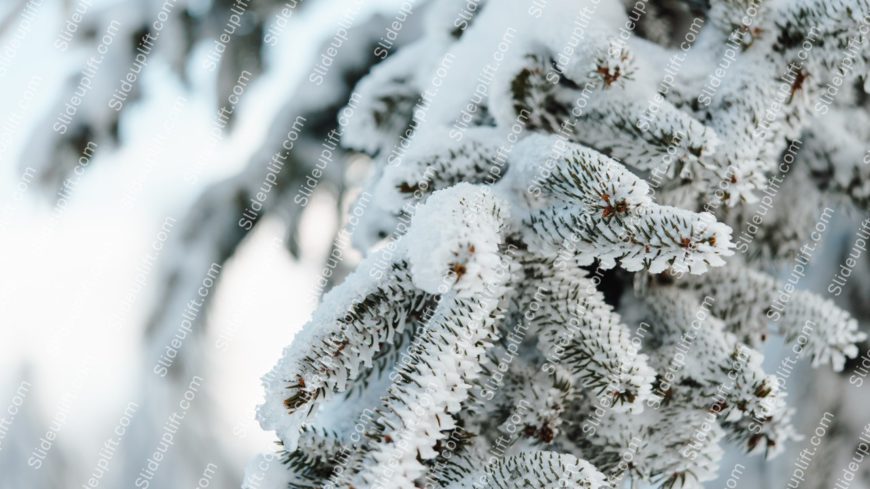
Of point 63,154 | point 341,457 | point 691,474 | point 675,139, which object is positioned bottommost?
point 63,154

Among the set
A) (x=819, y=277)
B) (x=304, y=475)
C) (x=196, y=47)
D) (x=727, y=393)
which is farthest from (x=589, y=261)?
(x=196, y=47)

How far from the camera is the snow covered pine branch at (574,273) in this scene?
636mm

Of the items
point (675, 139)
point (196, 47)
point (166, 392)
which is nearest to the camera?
point (675, 139)

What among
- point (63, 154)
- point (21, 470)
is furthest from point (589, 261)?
point (21, 470)

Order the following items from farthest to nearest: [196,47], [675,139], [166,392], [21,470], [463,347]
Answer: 1. [21,470]
2. [166,392]
3. [196,47]
4. [675,139]
5. [463,347]

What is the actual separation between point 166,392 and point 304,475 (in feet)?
6.04

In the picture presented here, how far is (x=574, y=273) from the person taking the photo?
30.6 inches

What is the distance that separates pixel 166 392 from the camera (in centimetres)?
234

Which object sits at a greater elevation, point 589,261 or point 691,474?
point 589,261

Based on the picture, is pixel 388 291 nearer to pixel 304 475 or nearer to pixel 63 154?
pixel 304 475

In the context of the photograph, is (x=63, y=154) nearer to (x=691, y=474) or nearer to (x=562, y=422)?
(x=562, y=422)

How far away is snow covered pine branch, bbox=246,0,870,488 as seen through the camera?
636mm

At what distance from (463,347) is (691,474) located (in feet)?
1.19

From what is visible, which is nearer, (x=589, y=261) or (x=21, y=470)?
(x=589, y=261)
